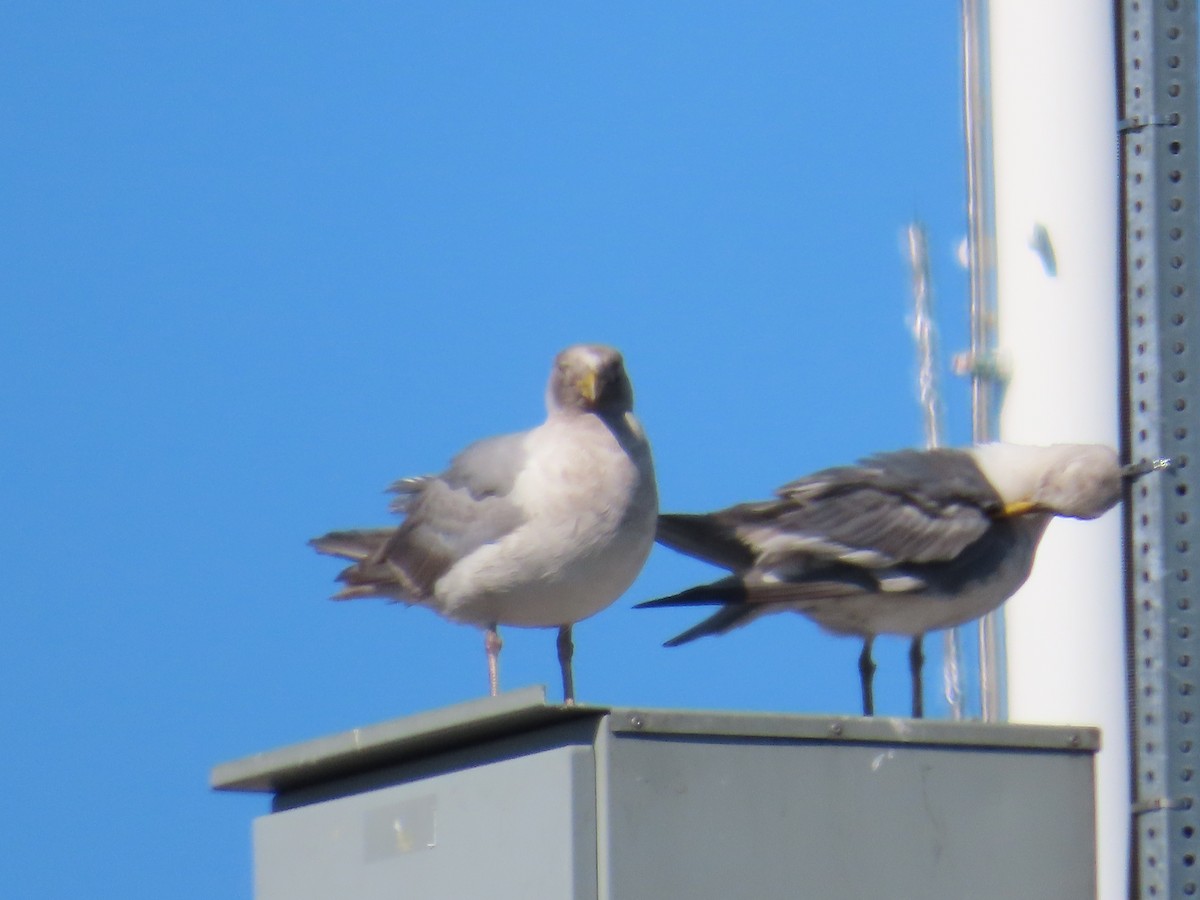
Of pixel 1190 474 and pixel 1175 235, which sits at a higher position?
pixel 1175 235

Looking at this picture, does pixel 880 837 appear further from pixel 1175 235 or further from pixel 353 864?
pixel 1175 235

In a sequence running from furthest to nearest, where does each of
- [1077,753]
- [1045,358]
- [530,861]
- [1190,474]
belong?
[1045,358] → [1190,474] → [1077,753] → [530,861]

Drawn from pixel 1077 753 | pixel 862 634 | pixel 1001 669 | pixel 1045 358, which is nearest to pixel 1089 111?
pixel 1045 358

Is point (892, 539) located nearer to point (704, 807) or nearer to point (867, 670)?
point (867, 670)

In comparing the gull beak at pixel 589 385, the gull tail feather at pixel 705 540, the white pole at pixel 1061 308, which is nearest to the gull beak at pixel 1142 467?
the gull beak at pixel 589 385

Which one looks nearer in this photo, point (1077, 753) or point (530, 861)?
point (530, 861)

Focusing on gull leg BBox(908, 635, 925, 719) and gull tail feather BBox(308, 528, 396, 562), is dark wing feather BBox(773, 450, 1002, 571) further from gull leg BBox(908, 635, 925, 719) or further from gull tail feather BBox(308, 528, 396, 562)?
gull tail feather BBox(308, 528, 396, 562)

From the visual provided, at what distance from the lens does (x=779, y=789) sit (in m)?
4.05

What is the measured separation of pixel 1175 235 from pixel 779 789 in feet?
5.13

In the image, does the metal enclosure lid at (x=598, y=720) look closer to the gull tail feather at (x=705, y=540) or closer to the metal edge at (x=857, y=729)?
the metal edge at (x=857, y=729)

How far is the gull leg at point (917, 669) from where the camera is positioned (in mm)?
6469

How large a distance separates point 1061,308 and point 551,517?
2929 mm

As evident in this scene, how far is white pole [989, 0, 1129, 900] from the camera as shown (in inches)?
303

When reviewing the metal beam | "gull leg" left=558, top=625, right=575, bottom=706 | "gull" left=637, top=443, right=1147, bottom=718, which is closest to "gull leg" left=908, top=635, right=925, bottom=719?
"gull" left=637, top=443, right=1147, bottom=718
